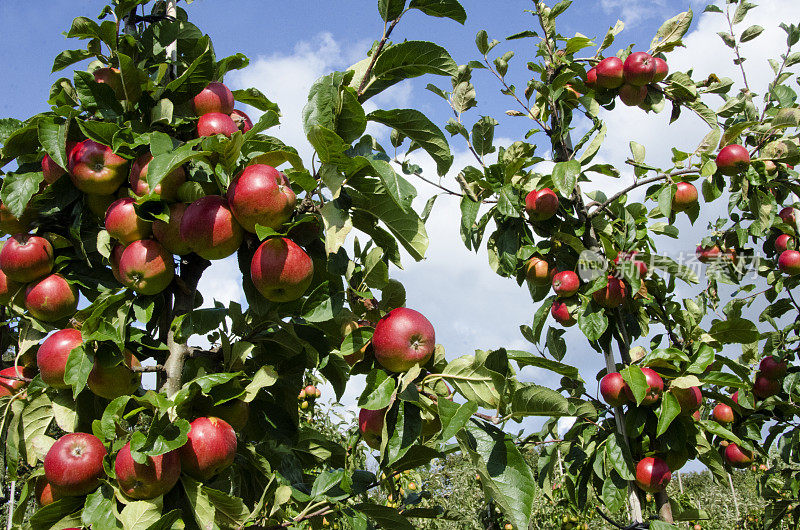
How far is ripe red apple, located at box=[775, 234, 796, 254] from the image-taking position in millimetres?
3416

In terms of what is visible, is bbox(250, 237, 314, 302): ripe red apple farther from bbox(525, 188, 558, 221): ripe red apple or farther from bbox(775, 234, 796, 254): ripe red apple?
bbox(775, 234, 796, 254): ripe red apple

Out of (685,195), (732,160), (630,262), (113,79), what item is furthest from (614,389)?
(113,79)

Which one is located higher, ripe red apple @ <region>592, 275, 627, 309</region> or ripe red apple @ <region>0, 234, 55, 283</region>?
ripe red apple @ <region>592, 275, 627, 309</region>

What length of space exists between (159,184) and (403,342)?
0.66 meters

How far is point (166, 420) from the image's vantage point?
3.65 feet

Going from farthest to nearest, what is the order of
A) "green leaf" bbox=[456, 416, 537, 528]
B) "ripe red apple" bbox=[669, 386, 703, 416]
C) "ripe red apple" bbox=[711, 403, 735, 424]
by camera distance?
1. "ripe red apple" bbox=[711, 403, 735, 424]
2. "ripe red apple" bbox=[669, 386, 703, 416]
3. "green leaf" bbox=[456, 416, 537, 528]

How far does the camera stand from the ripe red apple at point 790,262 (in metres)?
3.32

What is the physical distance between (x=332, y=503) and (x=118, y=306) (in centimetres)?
67

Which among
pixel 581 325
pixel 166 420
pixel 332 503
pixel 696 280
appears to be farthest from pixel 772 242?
pixel 166 420

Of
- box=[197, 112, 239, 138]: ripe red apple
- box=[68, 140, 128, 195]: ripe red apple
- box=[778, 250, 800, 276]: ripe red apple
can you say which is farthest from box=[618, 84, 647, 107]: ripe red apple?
box=[68, 140, 128, 195]: ripe red apple

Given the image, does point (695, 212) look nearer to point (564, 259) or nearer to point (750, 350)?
point (564, 259)

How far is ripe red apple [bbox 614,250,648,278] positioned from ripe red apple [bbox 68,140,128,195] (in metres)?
1.88

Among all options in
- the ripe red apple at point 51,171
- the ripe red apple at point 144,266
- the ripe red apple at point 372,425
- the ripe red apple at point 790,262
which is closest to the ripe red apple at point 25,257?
the ripe red apple at point 51,171

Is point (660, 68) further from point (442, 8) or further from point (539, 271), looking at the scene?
point (442, 8)
